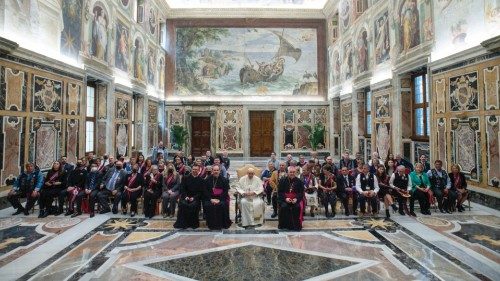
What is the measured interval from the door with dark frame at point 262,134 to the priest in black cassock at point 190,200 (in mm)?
12272

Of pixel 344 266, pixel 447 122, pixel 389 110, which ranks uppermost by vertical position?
pixel 389 110

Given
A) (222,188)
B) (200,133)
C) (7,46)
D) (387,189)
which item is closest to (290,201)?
(222,188)

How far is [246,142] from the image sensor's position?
17797 millimetres

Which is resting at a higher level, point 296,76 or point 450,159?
point 296,76

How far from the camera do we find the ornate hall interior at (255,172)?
4070 mm

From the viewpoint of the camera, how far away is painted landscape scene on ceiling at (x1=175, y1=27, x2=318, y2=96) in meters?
17.8

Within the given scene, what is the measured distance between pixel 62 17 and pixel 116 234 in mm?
6496

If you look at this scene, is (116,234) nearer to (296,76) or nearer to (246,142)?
(246,142)

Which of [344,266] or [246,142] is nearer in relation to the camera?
[344,266]

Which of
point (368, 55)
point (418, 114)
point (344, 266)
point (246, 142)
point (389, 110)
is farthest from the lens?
point (246, 142)

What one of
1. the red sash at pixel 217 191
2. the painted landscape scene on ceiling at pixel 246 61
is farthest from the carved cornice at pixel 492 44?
the painted landscape scene on ceiling at pixel 246 61

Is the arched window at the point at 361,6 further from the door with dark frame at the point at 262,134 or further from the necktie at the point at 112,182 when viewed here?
the necktie at the point at 112,182

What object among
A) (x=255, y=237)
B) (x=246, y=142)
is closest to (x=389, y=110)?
(x=255, y=237)

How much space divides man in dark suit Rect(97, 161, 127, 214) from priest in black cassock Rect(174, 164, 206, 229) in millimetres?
1818
